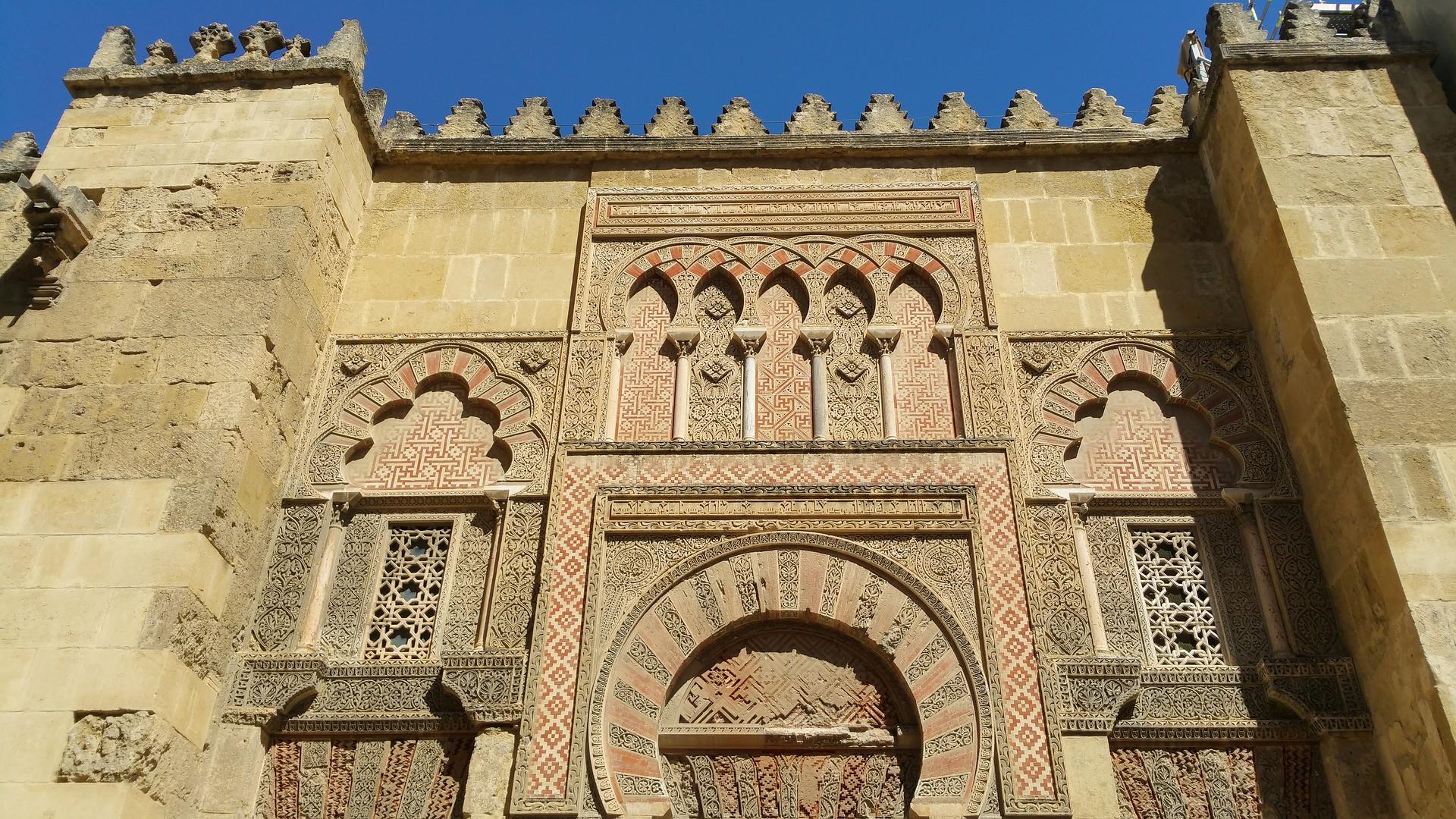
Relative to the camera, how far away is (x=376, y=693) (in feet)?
14.5

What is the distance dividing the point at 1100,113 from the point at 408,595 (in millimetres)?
4443

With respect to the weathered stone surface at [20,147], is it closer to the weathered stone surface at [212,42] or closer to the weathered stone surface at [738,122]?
the weathered stone surface at [212,42]

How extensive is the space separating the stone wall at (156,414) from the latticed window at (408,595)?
1.75 ft

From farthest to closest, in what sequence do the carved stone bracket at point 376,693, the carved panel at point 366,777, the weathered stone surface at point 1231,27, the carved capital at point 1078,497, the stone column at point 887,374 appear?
the weathered stone surface at point 1231,27, the stone column at point 887,374, the carved capital at point 1078,497, the carved stone bracket at point 376,693, the carved panel at point 366,777

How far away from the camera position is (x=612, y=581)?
4598 millimetres

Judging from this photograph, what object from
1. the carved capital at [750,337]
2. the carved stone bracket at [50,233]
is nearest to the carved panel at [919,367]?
the carved capital at [750,337]

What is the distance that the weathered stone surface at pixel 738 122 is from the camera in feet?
20.4

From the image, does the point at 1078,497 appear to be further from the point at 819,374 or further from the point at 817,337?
the point at 817,337

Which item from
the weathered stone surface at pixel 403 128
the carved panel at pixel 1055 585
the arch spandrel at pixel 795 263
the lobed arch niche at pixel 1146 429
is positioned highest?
the weathered stone surface at pixel 403 128

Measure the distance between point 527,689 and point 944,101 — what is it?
398 centimetres

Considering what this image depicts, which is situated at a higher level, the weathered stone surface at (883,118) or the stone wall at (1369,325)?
Result: the weathered stone surface at (883,118)

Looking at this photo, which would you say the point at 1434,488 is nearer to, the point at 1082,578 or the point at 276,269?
the point at 1082,578

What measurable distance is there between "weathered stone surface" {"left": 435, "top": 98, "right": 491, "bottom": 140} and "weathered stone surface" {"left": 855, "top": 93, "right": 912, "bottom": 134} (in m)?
2.11

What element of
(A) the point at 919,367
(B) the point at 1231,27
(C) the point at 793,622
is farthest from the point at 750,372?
(B) the point at 1231,27
